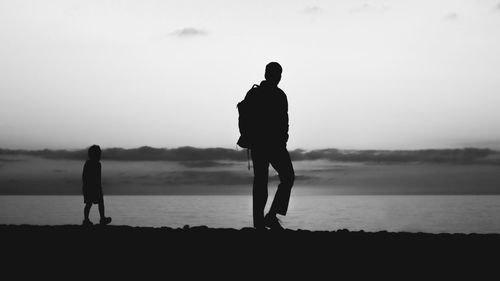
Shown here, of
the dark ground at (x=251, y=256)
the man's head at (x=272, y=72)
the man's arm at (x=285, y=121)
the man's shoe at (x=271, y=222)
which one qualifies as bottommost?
the dark ground at (x=251, y=256)

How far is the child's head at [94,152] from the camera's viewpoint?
12.2 m

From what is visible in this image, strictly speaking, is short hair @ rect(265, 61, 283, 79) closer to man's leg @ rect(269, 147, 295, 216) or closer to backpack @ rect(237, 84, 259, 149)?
backpack @ rect(237, 84, 259, 149)

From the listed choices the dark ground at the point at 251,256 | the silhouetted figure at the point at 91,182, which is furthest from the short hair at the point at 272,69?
the silhouetted figure at the point at 91,182

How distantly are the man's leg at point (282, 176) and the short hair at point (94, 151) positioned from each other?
18.1 feet

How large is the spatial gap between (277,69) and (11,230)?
482 centimetres

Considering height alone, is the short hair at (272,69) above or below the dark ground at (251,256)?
above

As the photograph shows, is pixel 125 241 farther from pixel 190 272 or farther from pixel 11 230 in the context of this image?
pixel 11 230

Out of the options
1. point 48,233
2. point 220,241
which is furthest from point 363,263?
point 48,233

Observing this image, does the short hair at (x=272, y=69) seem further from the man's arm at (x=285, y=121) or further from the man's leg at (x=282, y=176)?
the man's leg at (x=282, y=176)

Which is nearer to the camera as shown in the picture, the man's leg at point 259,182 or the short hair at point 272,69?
the man's leg at point 259,182

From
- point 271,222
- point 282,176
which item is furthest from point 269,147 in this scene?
Result: point 271,222

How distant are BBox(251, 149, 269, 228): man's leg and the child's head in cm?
525

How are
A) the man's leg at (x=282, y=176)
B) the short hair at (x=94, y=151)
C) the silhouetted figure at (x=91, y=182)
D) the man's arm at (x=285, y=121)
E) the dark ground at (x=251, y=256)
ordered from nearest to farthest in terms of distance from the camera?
the dark ground at (x=251, y=256) → the man's leg at (x=282, y=176) → the man's arm at (x=285, y=121) → the short hair at (x=94, y=151) → the silhouetted figure at (x=91, y=182)

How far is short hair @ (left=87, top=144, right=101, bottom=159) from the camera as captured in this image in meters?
12.2
